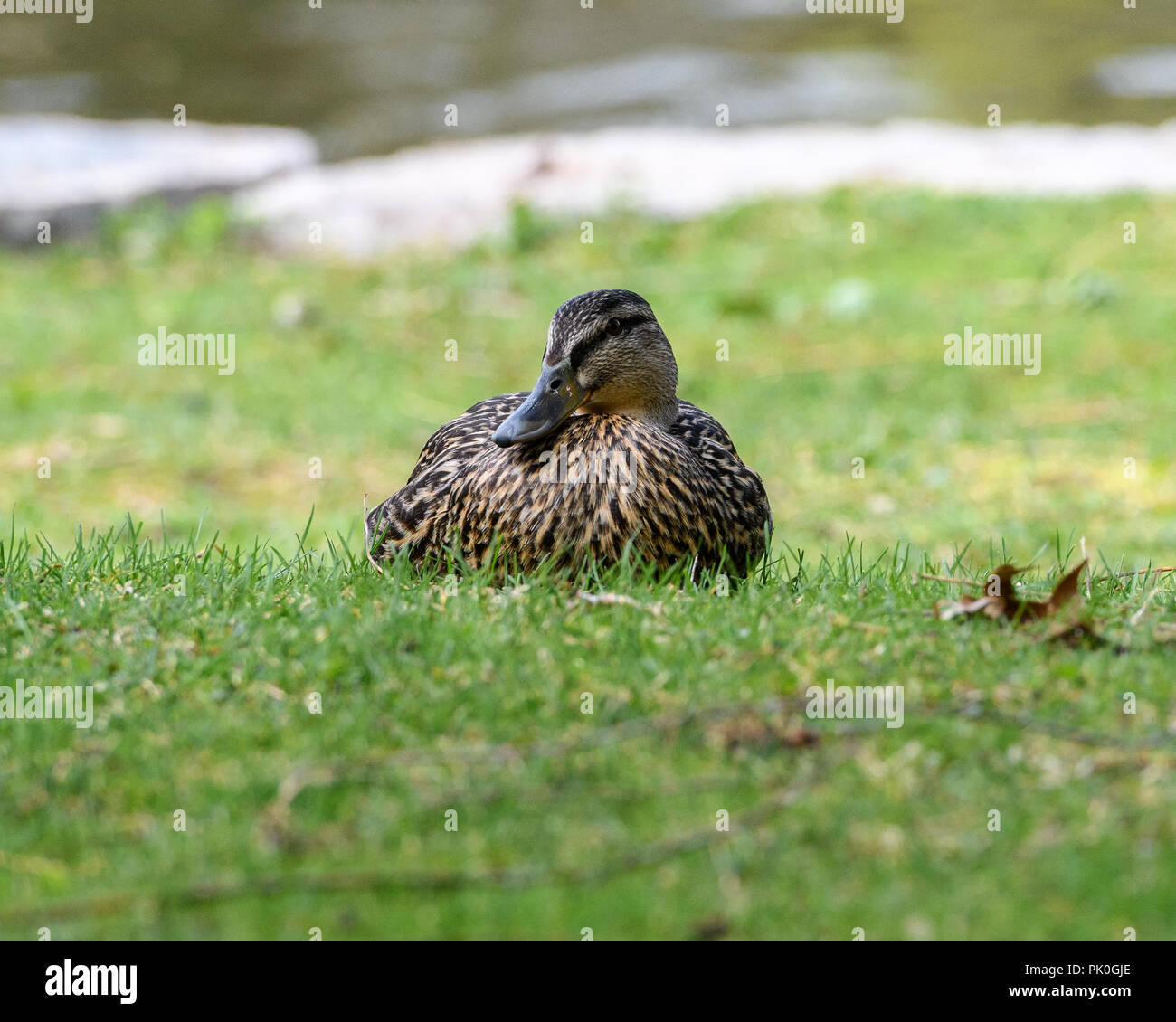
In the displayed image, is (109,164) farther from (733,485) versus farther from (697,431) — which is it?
(733,485)

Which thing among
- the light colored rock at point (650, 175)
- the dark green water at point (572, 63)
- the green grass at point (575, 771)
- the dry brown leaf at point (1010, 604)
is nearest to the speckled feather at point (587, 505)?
the green grass at point (575, 771)

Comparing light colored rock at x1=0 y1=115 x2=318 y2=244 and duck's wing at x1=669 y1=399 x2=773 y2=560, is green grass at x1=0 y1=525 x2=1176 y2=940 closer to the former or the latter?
duck's wing at x1=669 y1=399 x2=773 y2=560

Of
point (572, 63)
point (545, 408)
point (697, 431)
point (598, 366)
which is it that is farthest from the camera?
point (572, 63)

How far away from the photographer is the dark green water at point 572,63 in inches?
784

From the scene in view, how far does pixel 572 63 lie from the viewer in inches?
879

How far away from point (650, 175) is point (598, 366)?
11.0 metres

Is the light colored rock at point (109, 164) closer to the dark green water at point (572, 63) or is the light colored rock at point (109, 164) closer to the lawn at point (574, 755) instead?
the dark green water at point (572, 63)

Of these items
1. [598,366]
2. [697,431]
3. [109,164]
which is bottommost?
[697,431]

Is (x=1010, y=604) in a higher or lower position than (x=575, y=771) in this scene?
higher

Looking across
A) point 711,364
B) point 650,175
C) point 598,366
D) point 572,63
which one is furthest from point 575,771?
point 572,63

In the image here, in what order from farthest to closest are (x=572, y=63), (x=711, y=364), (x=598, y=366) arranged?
1. (x=572, y=63)
2. (x=711, y=364)
3. (x=598, y=366)

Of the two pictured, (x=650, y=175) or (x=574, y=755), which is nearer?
(x=574, y=755)

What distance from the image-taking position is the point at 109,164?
1559cm

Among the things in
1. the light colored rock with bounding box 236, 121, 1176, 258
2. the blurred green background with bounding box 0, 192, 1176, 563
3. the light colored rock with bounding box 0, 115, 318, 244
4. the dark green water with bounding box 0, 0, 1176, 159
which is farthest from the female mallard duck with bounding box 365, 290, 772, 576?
the dark green water with bounding box 0, 0, 1176, 159
